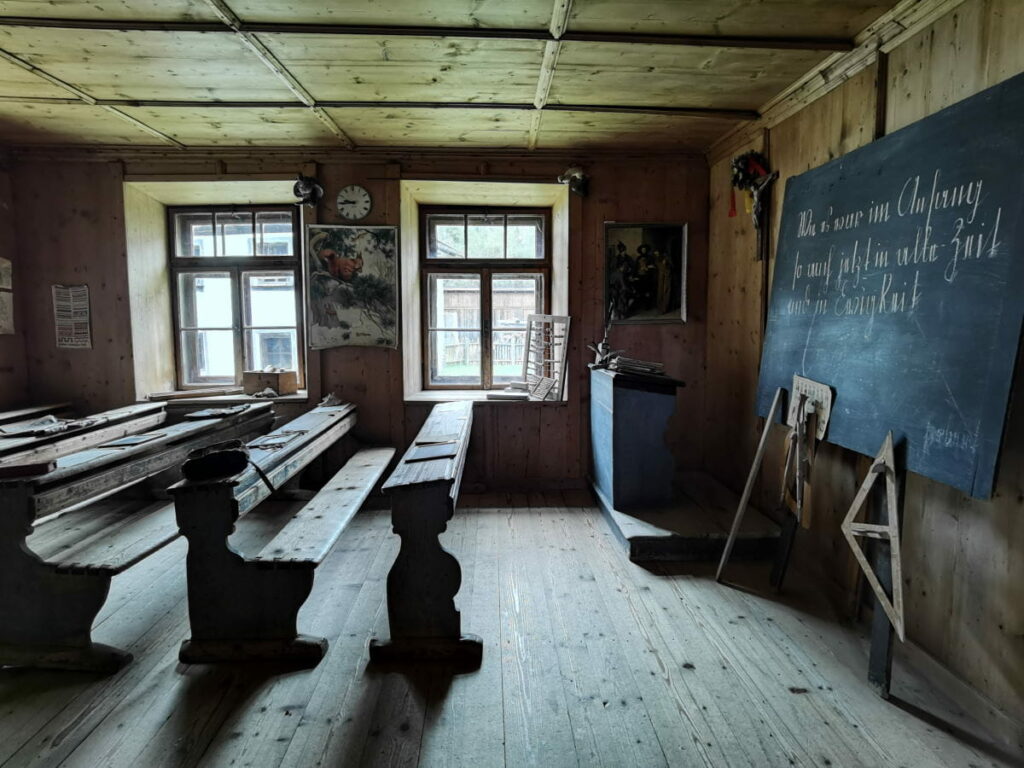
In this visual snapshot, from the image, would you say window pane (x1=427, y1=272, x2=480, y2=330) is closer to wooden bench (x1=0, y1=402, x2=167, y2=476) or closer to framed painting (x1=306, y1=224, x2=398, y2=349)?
framed painting (x1=306, y1=224, x2=398, y2=349)

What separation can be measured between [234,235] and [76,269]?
1.13 meters

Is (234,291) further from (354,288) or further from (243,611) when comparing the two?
(243,611)

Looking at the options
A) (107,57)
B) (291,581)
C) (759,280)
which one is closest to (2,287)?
(107,57)

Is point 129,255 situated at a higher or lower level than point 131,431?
higher

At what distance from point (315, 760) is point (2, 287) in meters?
4.21

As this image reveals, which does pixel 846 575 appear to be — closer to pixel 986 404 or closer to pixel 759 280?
pixel 986 404

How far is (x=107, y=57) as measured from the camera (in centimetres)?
264

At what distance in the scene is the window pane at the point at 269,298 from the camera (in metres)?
4.55

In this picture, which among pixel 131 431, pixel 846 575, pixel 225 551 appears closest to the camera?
pixel 225 551

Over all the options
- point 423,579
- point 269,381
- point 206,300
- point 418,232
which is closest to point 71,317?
point 206,300

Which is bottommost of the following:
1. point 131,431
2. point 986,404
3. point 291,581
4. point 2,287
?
point 291,581

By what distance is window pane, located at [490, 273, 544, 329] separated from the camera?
4.67 m

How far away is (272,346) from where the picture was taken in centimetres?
458

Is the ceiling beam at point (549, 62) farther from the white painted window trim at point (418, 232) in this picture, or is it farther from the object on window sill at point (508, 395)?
the object on window sill at point (508, 395)
